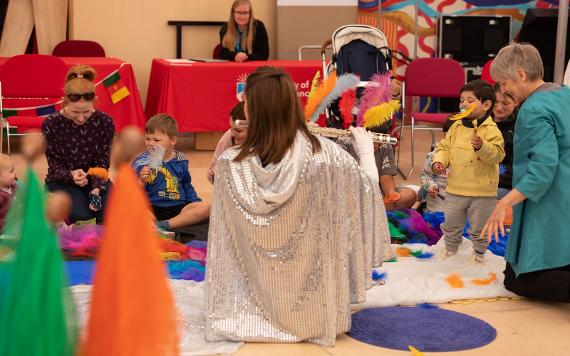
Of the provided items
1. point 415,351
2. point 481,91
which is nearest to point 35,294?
point 415,351

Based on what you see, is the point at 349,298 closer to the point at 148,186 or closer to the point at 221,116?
the point at 148,186

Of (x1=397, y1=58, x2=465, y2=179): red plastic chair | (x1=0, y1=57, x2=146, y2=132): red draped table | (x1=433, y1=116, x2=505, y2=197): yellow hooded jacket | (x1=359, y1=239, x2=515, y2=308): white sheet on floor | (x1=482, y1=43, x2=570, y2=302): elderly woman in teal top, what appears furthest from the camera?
(x1=397, y1=58, x2=465, y2=179): red plastic chair

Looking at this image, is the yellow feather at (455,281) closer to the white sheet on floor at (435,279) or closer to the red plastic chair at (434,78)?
the white sheet on floor at (435,279)

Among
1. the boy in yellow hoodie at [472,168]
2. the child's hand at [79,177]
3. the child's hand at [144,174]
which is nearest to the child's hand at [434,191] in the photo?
the boy in yellow hoodie at [472,168]

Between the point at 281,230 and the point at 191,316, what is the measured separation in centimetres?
→ 63

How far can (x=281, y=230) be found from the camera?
11.7ft

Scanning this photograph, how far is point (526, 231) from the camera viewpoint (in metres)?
4.17

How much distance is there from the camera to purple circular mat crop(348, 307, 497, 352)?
144 inches

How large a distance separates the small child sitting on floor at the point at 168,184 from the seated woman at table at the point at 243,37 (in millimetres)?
3692

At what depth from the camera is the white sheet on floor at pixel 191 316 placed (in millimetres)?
3533

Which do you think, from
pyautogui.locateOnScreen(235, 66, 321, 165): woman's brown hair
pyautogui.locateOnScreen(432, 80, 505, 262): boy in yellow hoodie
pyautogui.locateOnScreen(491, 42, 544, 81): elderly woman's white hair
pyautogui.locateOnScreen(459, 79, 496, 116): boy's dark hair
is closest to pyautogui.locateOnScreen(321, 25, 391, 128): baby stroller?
pyautogui.locateOnScreen(459, 79, 496, 116): boy's dark hair

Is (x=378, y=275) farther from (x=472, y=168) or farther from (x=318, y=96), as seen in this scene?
(x=318, y=96)

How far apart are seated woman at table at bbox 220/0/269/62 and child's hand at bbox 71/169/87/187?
12.8 ft

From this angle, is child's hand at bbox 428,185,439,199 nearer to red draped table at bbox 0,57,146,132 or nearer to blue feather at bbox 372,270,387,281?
blue feather at bbox 372,270,387,281
